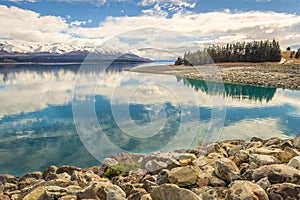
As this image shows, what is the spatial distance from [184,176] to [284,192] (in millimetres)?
1523

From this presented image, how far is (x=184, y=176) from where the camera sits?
4.73 metres

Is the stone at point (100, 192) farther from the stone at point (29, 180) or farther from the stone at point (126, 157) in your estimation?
the stone at point (126, 157)

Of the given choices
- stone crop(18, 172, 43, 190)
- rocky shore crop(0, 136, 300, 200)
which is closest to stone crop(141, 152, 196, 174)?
rocky shore crop(0, 136, 300, 200)

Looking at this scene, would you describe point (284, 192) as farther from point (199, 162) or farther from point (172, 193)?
point (199, 162)

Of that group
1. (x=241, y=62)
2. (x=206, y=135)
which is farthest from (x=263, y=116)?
(x=241, y=62)

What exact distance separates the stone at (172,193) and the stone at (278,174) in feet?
3.81

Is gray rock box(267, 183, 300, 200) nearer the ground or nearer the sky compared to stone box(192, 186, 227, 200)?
nearer the sky

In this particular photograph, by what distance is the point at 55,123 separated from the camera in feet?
47.4

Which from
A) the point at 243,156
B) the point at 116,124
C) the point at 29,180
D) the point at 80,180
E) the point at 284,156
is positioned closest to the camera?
the point at 284,156

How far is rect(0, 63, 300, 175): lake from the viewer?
796 cm

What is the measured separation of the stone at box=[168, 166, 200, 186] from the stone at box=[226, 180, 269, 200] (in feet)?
2.81

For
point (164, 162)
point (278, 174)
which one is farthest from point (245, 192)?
point (164, 162)

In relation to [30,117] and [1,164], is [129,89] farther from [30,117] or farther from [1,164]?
[30,117]

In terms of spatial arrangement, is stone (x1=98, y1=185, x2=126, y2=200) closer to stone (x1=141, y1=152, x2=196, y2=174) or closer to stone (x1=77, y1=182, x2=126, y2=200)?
stone (x1=77, y1=182, x2=126, y2=200)
